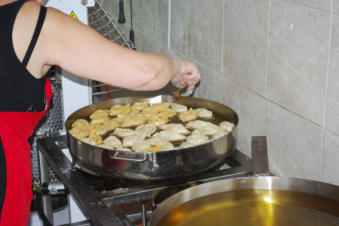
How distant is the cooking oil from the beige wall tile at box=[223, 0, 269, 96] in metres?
0.44

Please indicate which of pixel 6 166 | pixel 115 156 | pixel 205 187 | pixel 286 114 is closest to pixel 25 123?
pixel 6 166

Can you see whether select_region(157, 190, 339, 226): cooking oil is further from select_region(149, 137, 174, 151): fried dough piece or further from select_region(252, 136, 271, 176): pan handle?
select_region(149, 137, 174, 151): fried dough piece

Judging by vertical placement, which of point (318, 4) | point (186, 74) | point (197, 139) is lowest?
point (197, 139)

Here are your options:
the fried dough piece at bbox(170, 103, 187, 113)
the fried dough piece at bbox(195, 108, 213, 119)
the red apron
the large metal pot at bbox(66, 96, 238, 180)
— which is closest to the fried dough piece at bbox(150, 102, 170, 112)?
the fried dough piece at bbox(170, 103, 187, 113)

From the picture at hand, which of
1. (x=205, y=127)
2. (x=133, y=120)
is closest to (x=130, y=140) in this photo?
(x=133, y=120)

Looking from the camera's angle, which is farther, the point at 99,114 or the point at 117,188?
the point at 99,114

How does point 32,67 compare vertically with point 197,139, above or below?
above

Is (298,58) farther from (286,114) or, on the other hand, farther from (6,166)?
(6,166)

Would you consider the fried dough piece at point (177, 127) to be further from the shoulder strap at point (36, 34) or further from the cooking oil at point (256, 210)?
the shoulder strap at point (36, 34)

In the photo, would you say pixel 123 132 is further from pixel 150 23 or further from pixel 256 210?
pixel 150 23

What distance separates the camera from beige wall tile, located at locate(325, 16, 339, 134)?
1.29 meters

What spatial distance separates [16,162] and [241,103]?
80 centimetres

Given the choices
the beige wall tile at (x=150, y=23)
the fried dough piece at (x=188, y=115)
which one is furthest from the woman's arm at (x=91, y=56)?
the beige wall tile at (x=150, y=23)

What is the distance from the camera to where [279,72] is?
60.8 inches
